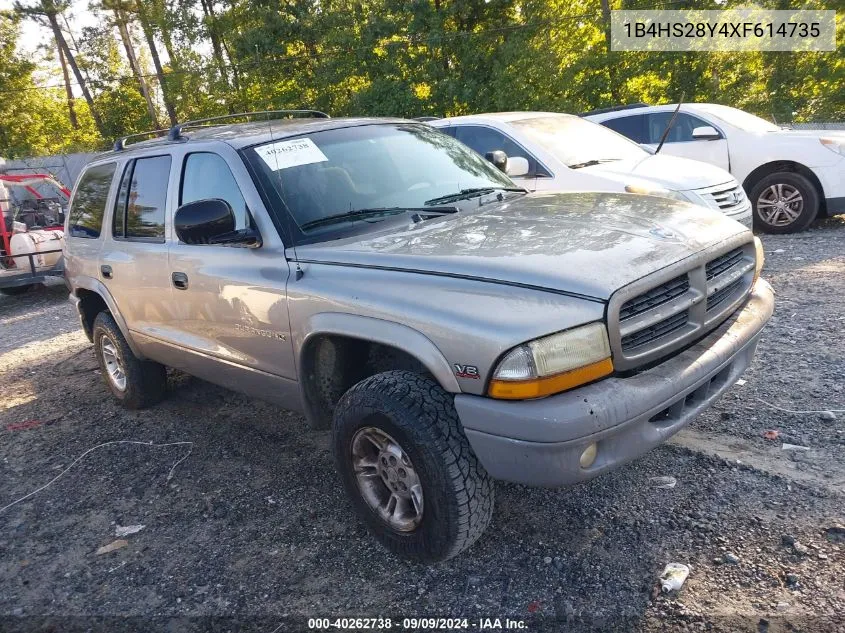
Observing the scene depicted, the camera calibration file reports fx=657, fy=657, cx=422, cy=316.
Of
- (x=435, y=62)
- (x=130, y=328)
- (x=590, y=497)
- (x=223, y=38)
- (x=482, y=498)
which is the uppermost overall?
(x=223, y=38)

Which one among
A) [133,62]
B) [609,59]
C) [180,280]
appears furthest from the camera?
[133,62]

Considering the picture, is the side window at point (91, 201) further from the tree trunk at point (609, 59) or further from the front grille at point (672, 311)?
the tree trunk at point (609, 59)

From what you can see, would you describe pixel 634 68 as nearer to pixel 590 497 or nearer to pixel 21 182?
pixel 21 182

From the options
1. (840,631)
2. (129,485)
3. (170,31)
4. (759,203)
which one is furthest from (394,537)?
(170,31)

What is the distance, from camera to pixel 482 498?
101 inches

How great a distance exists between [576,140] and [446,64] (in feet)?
42.5

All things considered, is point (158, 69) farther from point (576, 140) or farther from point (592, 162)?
point (592, 162)

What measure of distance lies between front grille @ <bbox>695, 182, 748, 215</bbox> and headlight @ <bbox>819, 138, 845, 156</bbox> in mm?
1980

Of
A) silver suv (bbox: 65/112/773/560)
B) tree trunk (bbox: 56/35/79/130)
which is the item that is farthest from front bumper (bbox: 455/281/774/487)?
tree trunk (bbox: 56/35/79/130)

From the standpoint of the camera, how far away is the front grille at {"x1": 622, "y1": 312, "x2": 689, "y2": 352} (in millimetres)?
2456

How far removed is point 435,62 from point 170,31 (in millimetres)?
12334

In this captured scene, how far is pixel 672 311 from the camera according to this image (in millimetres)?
2555

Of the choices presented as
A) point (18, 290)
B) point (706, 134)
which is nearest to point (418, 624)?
point (706, 134)

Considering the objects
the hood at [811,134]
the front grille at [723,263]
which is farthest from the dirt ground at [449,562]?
the hood at [811,134]
